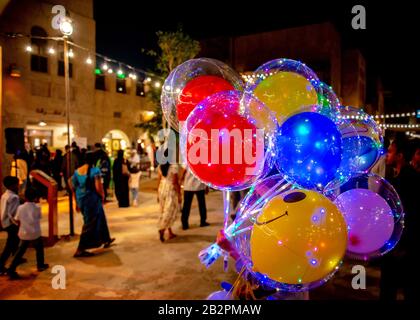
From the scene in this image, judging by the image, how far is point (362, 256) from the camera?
2.69m

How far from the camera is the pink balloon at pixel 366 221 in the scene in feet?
8.36

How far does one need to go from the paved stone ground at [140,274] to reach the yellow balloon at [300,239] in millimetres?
2164

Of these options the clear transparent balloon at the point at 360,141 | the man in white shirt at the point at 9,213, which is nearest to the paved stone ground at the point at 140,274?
the man in white shirt at the point at 9,213

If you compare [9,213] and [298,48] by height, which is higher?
[298,48]

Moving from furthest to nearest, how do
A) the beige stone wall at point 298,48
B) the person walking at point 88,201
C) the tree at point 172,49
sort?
the beige stone wall at point 298,48
the tree at point 172,49
the person walking at point 88,201

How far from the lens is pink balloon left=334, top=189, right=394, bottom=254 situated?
2.55 metres

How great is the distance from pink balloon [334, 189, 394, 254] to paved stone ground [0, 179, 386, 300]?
169 centimetres

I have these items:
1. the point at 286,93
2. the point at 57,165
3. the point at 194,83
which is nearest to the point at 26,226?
the point at 194,83

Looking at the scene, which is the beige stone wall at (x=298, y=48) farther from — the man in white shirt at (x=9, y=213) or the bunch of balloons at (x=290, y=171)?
the bunch of balloons at (x=290, y=171)

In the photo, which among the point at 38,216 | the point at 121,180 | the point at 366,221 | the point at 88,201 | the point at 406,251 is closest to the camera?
the point at 366,221

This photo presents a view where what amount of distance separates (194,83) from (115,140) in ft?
67.4

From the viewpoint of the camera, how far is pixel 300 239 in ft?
6.58

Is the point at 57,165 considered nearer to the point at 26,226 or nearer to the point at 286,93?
the point at 26,226

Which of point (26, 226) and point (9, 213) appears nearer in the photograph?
point (26, 226)
